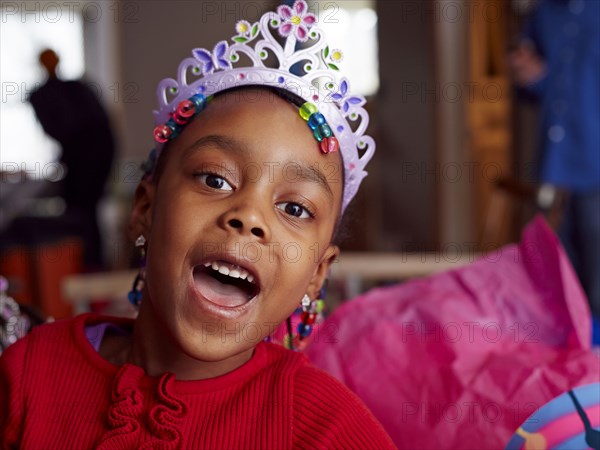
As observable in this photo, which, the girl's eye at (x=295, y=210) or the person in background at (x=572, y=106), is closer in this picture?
the girl's eye at (x=295, y=210)

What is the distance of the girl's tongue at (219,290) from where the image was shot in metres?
0.69

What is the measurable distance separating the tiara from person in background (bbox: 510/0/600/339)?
146 centimetres

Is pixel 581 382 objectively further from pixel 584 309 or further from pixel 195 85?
pixel 195 85

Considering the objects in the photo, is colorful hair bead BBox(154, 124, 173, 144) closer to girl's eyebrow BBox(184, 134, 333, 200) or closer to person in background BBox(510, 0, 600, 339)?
girl's eyebrow BBox(184, 134, 333, 200)

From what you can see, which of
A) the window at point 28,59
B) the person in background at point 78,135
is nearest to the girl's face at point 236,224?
the person in background at point 78,135

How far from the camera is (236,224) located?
0.69 m

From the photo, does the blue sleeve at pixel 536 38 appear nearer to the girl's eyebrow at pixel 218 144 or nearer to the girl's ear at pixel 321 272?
the girl's ear at pixel 321 272

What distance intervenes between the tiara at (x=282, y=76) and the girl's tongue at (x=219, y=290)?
0.16 m

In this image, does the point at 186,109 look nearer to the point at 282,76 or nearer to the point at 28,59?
the point at 282,76

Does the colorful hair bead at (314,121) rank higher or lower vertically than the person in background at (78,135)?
higher

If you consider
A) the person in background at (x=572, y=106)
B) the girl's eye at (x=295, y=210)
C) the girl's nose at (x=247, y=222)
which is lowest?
the person in background at (x=572, y=106)

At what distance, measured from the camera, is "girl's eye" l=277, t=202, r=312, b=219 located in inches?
29.1

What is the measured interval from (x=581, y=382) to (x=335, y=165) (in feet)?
1.22

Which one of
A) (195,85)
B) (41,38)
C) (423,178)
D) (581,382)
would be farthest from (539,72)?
(41,38)
